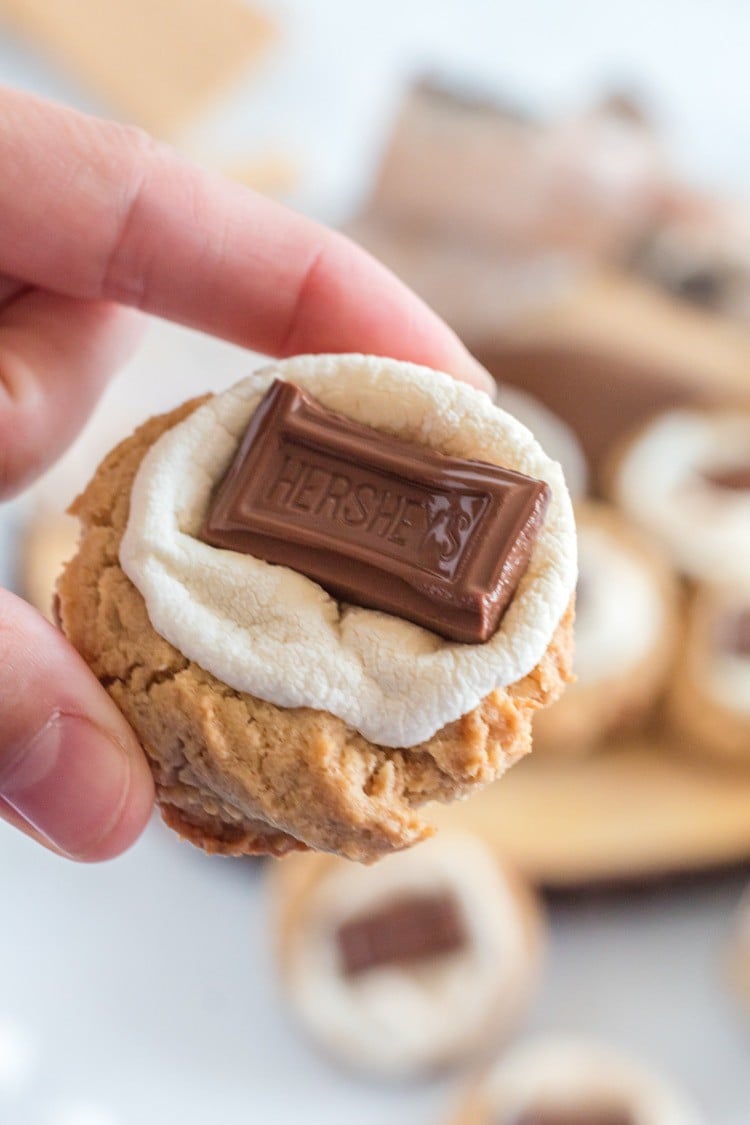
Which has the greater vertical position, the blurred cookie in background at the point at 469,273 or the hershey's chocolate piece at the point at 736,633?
the blurred cookie in background at the point at 469,273

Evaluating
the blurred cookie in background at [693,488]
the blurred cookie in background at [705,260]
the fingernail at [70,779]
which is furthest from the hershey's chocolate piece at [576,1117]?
the blurred cookie in background at [705,260]

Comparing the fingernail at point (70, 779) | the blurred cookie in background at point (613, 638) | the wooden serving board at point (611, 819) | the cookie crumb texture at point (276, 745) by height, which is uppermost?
the cookie crumb texture at point (276, 745)

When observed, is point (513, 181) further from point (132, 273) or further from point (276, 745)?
point (276, 745)

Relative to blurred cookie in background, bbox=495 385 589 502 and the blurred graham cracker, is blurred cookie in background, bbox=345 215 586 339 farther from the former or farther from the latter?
the blurred graham cracker

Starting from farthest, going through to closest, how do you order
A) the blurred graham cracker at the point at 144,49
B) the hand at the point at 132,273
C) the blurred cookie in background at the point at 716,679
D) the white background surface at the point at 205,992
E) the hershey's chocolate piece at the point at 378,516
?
1. the blurred graham cracker at the point at 144,49
2. the blurred cookie in background at the point at 716,679
3. the white background surface at the point at 205,992
4. the hand at the point at 132,273
5. the hershey's chocolate piece at the point at 378,516

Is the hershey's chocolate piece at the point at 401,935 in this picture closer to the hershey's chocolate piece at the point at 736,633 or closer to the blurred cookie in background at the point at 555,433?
the hershey's chocolate piece at the point at 736,633

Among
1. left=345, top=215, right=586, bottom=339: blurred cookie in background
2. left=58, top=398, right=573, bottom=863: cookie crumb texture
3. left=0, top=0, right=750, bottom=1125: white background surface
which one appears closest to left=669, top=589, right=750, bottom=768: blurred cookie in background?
left=0, top=0, right=750, bottom=1125: white background surface
